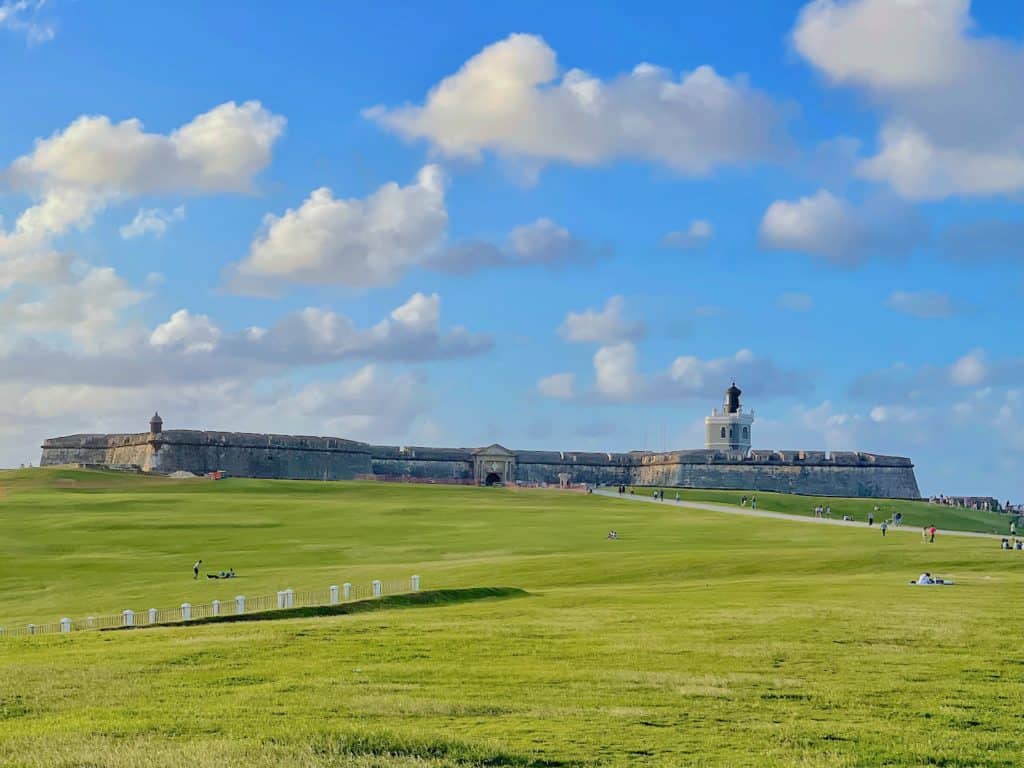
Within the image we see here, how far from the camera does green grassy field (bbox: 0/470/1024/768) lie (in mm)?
12320

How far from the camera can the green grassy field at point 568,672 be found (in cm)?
1232

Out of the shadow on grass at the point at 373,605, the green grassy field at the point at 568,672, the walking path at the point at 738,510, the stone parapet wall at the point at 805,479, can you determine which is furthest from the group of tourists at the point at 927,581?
the stone parapet wall at the point at 805,479

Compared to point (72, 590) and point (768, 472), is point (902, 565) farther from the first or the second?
point (768, 472)

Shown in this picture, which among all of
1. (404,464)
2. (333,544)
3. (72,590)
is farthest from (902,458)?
(72,590)

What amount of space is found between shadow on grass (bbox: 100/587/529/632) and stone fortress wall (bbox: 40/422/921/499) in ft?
288

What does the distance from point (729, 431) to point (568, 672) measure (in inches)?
4566

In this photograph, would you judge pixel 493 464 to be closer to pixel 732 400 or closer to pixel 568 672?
pixel 732 400

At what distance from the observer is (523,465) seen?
405 ft

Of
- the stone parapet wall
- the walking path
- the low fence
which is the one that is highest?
the stone parapet wall

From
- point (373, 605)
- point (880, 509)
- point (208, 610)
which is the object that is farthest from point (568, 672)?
point (880, 509)

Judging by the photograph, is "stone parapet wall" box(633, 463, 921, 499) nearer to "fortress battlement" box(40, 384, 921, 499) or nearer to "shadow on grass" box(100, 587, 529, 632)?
"fortress battlement" box(40, 384, 921, 499)

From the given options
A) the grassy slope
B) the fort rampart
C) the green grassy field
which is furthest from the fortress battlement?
the green grassy field

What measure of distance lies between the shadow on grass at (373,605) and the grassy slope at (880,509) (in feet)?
173

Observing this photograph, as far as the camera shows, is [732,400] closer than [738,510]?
No
